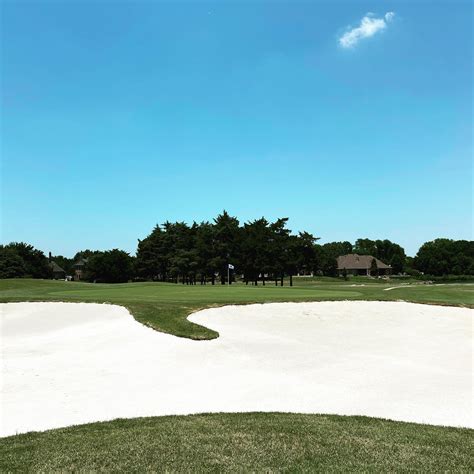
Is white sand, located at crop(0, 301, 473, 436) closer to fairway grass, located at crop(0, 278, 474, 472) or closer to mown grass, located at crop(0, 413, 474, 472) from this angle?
fairway grass, located at crop(0, 278, 474, 472)

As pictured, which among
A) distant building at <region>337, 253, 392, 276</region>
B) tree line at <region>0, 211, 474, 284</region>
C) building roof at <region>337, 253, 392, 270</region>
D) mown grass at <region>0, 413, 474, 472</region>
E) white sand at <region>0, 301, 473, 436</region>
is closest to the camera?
mown grass at <region>0, 413, 474, 472</region>

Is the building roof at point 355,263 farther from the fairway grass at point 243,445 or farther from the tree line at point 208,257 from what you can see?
the fairway grass at point 243,445

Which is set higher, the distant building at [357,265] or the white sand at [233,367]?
the distant building at [357,265]

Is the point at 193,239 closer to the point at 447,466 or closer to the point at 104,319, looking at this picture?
the point at 104,319

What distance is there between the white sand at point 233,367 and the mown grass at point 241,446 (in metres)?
1.30

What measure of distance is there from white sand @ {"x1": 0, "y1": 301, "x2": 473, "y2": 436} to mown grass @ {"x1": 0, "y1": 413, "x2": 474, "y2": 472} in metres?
1.30

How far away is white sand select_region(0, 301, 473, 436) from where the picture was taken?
29.8ft

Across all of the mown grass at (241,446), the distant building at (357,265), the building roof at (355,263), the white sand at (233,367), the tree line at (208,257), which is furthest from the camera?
the building roof at (355,263)

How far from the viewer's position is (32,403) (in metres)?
9.01

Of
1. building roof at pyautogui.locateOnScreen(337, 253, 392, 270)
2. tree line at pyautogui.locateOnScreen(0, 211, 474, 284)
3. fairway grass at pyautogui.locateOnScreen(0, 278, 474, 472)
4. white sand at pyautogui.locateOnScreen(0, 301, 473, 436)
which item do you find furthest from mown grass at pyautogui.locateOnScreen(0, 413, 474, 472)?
building roof at pyautogui.locateOnScreen(337, 253, 392, 270)

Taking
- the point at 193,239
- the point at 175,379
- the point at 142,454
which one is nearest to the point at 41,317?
the point at 175,379

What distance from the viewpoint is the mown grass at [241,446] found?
545cm

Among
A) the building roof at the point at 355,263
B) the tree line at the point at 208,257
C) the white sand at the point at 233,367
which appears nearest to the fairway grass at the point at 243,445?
the white sand at the point at 233,367

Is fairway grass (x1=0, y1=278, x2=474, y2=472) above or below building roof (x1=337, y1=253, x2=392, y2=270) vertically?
below
